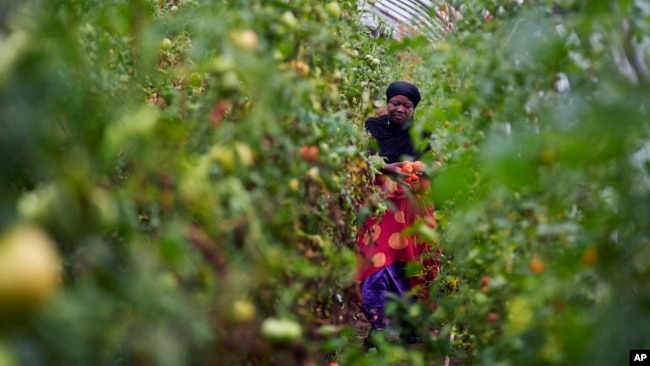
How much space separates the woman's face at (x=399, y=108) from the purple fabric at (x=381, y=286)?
0.90 m

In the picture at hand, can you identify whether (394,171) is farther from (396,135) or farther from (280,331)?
(280,331)

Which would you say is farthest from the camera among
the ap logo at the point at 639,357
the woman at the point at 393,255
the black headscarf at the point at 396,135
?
the black headscarf at the point at 396,135

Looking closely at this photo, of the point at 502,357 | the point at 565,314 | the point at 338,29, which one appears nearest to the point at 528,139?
the point at 565,314

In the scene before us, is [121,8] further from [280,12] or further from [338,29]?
[338,29]

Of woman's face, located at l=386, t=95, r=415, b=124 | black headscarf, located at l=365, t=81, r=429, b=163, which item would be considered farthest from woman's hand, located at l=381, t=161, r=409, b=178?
woman's face, located at l=386, t=95, r=415, b=124

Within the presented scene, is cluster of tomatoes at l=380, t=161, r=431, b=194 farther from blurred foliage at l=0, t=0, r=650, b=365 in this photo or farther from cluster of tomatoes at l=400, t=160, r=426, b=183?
blurred foliage at l=0, t=0, r=650, b=365

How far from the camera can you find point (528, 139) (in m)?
1.37

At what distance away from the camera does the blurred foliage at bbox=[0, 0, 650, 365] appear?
3.54 ft

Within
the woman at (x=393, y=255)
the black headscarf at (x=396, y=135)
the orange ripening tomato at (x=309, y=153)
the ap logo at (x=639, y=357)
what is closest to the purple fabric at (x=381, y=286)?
the woman at (x=393, y=255)

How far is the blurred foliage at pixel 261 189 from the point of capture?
1080 mm

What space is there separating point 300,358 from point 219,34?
587 mm

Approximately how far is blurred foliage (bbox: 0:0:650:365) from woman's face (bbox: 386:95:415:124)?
269 cm

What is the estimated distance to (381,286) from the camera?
433cm

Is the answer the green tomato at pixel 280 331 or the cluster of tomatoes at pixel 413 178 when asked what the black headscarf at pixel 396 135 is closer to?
the cluster of tomatoes at pixel 413 178
